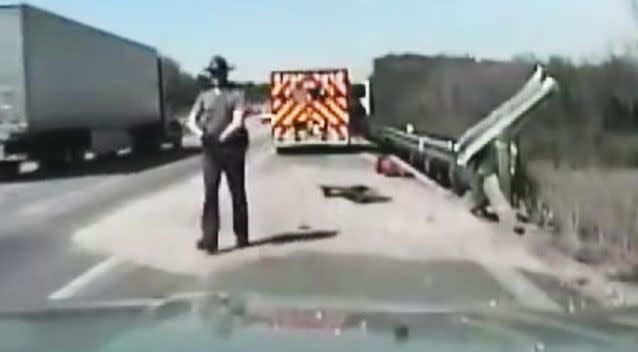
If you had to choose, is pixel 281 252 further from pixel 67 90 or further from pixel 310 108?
pixel 310 108

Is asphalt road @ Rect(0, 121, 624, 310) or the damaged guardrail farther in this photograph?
the damaged guardrail

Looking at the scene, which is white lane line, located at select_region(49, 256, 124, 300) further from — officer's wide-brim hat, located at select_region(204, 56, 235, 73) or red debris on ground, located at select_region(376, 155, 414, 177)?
red debris on ground, located at select_region(376, 155, 414, 177)

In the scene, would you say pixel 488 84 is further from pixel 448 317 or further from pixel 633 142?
pixel 448 317

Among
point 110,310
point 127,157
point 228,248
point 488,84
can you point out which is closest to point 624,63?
point 488,84

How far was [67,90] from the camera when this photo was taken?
4162cm

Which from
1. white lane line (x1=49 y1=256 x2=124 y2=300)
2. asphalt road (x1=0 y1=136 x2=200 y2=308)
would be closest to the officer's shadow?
white lane line (x1=49 y1=256 x2=124 y2=300)

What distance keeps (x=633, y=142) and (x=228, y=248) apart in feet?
61.8

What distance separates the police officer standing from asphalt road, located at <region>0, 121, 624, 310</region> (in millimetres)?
390

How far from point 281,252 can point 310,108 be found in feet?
105

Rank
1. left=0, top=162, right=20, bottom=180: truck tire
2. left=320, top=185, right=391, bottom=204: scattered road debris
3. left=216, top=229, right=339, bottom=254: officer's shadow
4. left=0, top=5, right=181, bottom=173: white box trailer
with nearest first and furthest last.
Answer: left=216, top=229, right=339, bottom=254: officer's shadow → left=320, top=185, right=391, bottom=204: scattered road debris → left=0, top=5, right=181, bottom=173: white box trailer → left=0, top=162, right=20, bottom=180: truck tire

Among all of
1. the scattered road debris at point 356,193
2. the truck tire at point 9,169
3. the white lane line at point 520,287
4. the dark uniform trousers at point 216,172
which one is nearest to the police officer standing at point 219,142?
the dark uniform trousers at point 216,172

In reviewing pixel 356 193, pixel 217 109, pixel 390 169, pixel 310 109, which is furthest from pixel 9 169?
pixel 217 109

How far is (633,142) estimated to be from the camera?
33781 mm

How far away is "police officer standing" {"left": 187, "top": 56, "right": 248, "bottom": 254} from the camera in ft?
52.4
